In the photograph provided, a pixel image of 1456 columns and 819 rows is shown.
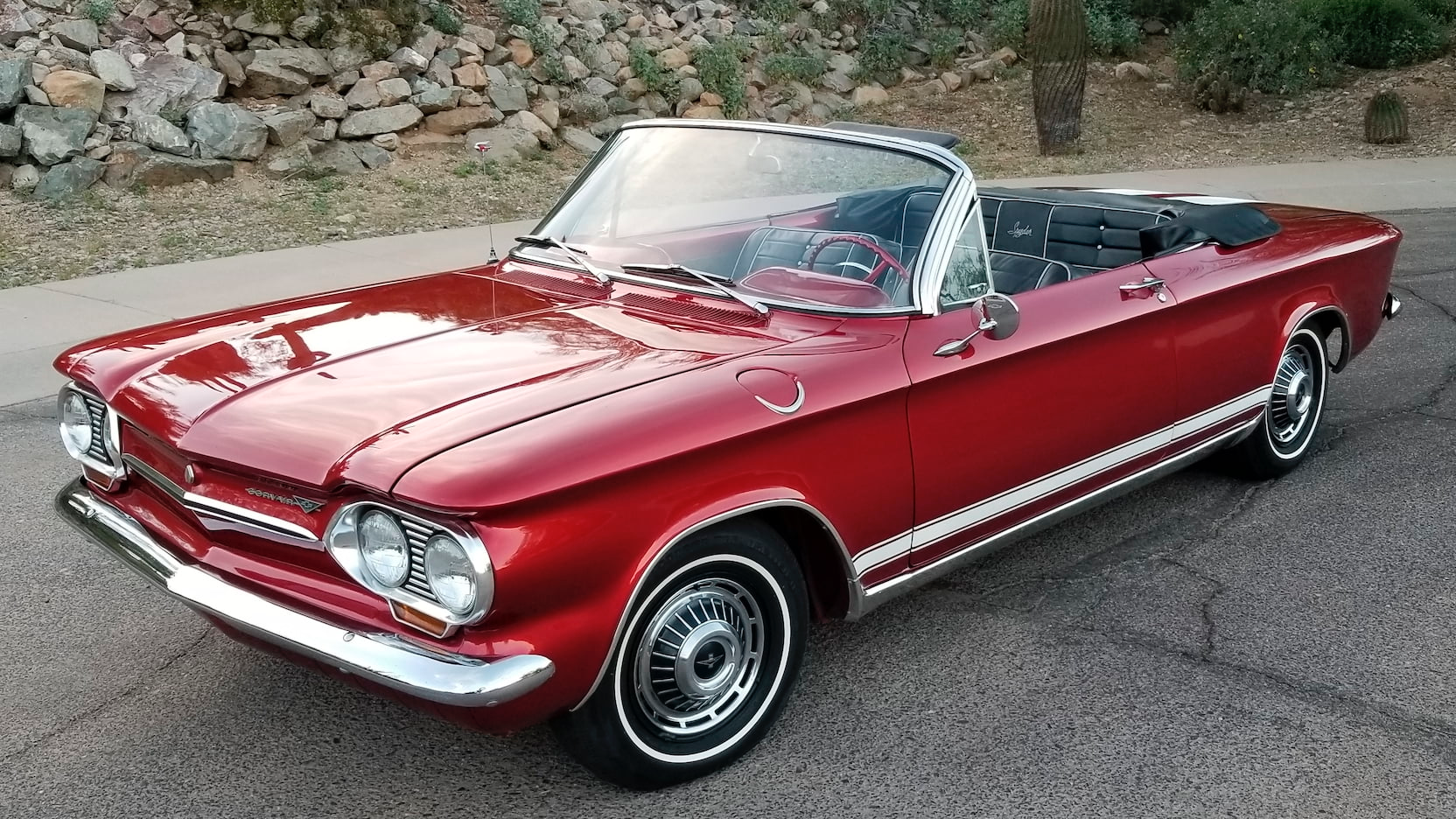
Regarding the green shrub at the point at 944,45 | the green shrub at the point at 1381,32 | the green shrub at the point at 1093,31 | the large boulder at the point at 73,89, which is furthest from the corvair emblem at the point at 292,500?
the green shrub at the point at 1381,32

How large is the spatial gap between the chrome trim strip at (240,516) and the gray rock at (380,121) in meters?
8.83

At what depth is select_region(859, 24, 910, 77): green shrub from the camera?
15.8 m

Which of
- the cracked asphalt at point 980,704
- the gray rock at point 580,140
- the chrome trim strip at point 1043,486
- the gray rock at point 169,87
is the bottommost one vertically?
the cracked asphalt at point 980,704

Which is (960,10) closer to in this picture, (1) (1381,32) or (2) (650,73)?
(1) (1381,32)

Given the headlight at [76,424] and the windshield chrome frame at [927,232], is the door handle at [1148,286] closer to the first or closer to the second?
the windshield chrome frame at [927,232]

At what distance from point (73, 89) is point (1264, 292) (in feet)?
30.3

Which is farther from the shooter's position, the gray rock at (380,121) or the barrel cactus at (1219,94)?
the barrel cactus at (1219,94)

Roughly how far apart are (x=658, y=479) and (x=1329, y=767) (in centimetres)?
180

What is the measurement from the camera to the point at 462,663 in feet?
8.75

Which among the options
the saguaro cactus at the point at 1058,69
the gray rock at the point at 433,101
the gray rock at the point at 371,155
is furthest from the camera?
the saguaro cactus at the point at 1058,69

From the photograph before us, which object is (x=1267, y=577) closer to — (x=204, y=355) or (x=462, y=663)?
(x=462, y=663)

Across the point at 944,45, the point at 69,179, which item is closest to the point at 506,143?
the point at 69,179

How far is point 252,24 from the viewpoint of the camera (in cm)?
1143

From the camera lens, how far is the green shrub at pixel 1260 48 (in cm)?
1499
